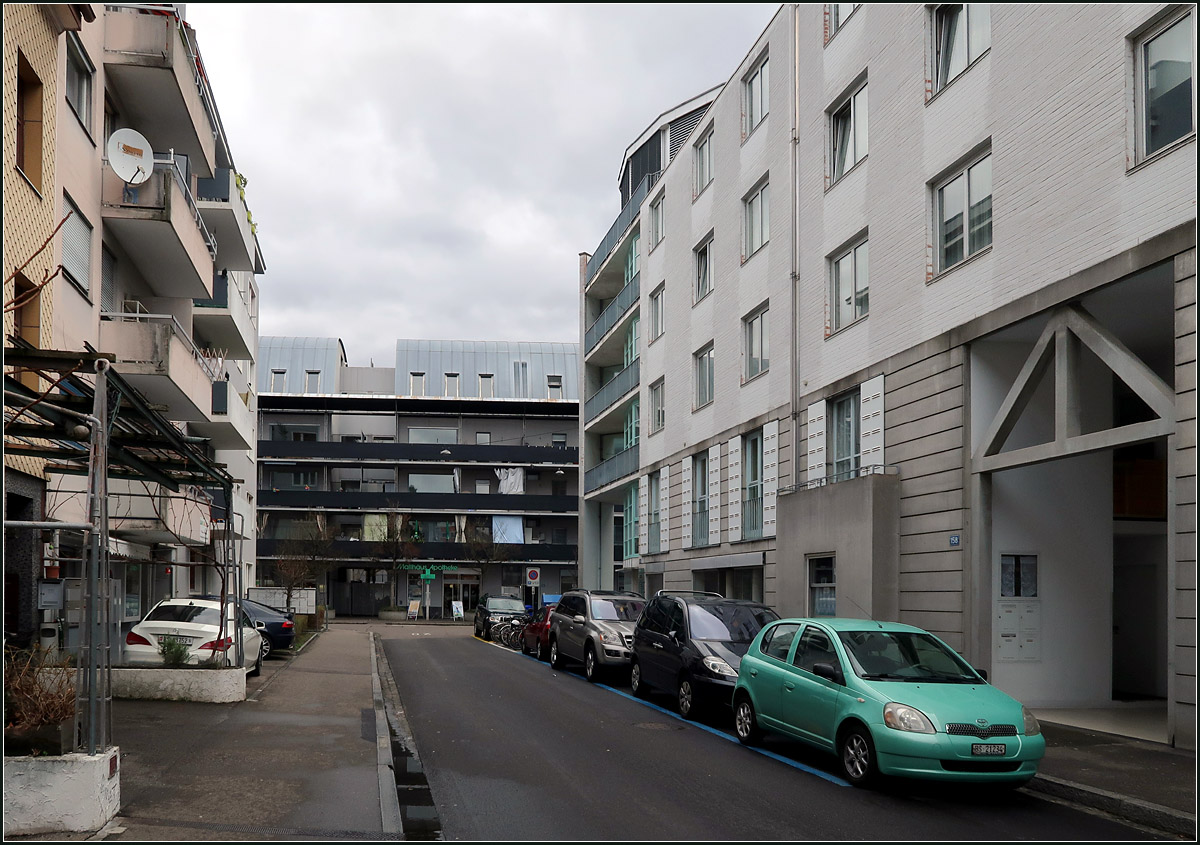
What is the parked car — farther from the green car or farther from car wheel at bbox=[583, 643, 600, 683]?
the green car

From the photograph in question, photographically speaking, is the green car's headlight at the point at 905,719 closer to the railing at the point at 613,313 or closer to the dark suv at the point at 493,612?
the dark suv at the point at 493,612

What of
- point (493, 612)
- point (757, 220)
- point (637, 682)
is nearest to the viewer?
point (637, 682)

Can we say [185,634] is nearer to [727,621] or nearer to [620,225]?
[727,621]

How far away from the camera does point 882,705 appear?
33.8 feet

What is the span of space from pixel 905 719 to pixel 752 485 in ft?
54.7

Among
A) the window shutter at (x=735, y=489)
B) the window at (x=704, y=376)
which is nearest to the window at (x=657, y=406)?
the window at (x=704, y=376)

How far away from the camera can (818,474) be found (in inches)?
883

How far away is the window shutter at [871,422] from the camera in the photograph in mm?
19625

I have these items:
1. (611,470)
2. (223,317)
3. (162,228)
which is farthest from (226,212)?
(611,470)

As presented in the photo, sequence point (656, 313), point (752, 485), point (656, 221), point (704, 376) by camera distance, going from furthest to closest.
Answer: point (656, 221) < point (656, 313) < point (704, 376) < point (752, 485)

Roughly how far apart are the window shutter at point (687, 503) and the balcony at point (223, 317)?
13823mm

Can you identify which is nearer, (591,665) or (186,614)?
(186,614)

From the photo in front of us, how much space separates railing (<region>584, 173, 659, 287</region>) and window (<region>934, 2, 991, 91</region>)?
1965 centimetres

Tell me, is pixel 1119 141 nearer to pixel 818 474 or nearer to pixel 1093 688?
pixel 1093 688
